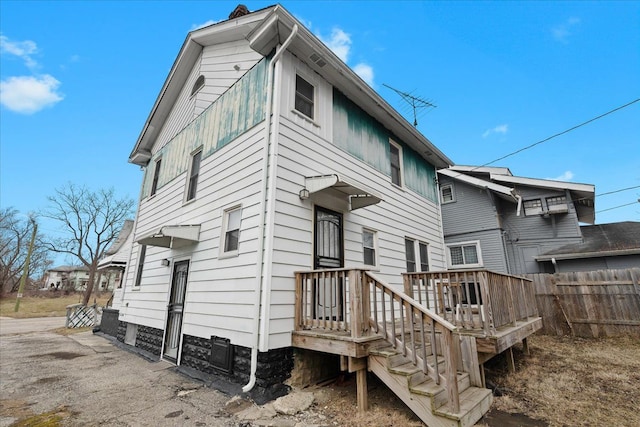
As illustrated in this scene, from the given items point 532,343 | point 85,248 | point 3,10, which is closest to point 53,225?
point 85,248

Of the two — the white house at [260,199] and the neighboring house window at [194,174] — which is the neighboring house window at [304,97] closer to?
the white house at [260,199]

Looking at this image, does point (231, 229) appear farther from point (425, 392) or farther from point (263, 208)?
point (425, 392)

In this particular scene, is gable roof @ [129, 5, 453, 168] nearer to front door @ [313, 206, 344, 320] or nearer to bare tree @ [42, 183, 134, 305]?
front door @ [313, 206, 344, 320]

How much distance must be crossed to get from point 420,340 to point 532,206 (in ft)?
40.0

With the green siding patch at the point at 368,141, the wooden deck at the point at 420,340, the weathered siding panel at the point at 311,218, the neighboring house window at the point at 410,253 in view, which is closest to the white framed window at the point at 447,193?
the green siding patch at the point at 368,141

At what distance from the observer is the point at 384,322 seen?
12.3 feet

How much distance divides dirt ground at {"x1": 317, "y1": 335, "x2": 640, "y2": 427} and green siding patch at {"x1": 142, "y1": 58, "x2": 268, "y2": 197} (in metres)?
4.91

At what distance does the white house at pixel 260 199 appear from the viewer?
454 cm

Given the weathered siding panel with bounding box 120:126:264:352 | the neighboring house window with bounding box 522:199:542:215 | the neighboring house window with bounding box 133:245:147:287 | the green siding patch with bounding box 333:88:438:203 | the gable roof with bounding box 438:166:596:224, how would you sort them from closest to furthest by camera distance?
1. the weathered siding panel with bounding box 120:126:264:352
2. the green siding patch with bounding box 333:88:438:203
3. the neighboring house window with bounding box 133:245:147:287
4. the gable roof with bounding box 438:166:596:224
5. the neighboring house window with bounding box 522:199:542:215

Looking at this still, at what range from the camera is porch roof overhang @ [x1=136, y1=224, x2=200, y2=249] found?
568 centimetres

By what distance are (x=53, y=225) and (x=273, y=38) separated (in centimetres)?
3112

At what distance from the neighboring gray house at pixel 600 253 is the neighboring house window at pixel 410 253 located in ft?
23.8

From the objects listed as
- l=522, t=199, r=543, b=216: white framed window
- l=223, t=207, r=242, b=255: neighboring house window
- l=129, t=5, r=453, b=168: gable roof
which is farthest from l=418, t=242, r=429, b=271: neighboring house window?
l=522, t=199, r=543, b=216: white framed window

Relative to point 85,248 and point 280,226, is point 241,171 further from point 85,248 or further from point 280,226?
point 85,248
